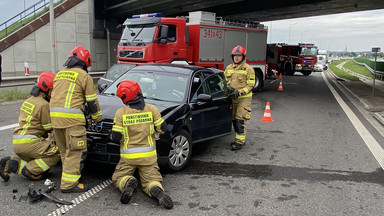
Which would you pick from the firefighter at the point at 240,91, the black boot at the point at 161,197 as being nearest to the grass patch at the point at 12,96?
the firefighter at the point at 240,91

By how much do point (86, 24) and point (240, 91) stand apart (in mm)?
22149

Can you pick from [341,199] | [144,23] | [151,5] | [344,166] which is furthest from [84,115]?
[151,5]

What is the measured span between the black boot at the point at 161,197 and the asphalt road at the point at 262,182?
0.23 ft

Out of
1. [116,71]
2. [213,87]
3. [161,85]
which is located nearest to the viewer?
[161,85]

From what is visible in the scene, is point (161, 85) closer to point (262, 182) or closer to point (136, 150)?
point (136, 150)

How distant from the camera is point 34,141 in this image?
13.8 ft

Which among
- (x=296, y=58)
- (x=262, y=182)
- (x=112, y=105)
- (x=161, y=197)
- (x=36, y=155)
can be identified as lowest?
(x=262, y=182)

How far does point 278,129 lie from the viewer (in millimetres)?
8023

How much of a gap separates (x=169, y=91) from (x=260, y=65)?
37.5ft

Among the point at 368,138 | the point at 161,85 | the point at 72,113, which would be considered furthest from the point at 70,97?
the point at 368,138

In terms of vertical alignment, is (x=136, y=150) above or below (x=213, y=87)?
below

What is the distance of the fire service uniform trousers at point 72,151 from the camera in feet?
12.9

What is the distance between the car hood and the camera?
4533 mm

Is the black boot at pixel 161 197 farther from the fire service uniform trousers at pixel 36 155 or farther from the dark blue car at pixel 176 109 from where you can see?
the fire service uniform trousers at pixel 36 155
